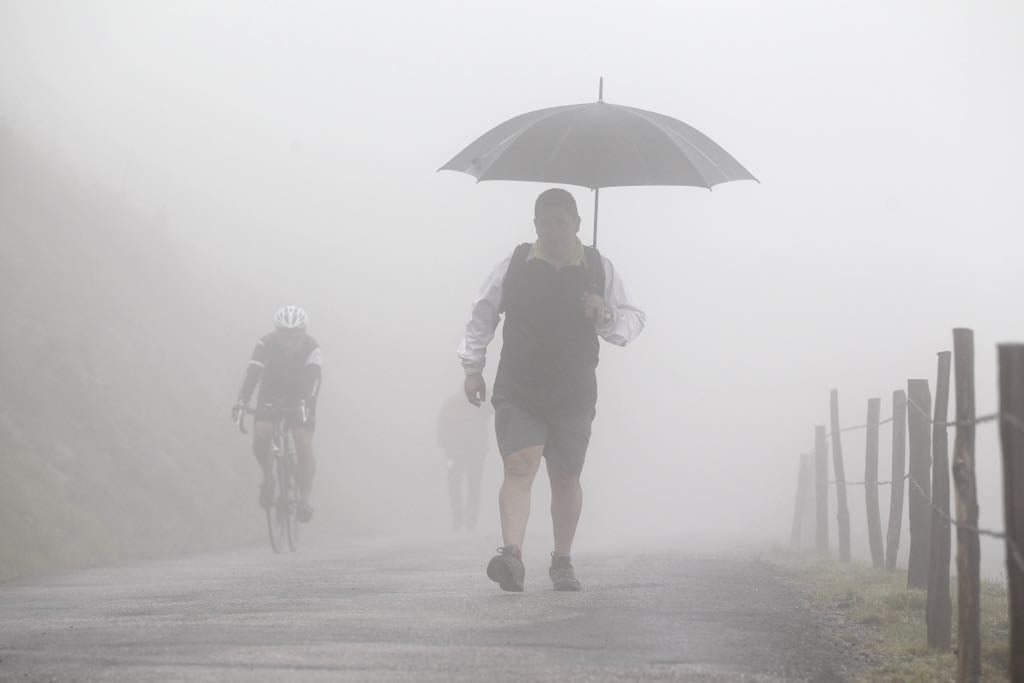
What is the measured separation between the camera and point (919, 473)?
9.57m

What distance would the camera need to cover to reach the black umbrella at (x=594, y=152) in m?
9.21

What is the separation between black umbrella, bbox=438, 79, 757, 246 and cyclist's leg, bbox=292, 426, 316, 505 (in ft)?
19.6

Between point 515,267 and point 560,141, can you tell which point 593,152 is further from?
point 515,267

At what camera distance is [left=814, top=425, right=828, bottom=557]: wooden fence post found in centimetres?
1834

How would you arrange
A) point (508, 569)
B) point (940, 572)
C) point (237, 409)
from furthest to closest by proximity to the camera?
point (237, 409), point (508, 569), point (940, 572)

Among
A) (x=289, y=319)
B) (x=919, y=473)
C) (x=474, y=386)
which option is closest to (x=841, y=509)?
(x=289, y=319)

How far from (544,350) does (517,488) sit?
2.67ft

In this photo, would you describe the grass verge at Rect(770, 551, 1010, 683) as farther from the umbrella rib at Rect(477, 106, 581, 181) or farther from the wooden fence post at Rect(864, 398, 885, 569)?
the umbrella rib at Rect(477, 106, 581, 181)

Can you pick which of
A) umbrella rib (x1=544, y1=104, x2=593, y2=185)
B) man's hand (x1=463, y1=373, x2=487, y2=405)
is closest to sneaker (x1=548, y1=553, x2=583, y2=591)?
man's hand (x1=463, y1=373, x2=487, y2=405)

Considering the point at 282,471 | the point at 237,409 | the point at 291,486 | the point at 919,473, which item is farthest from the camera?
the point at 291,486

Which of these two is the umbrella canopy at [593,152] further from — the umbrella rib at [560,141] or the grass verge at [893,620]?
the grass verge at [893,620]

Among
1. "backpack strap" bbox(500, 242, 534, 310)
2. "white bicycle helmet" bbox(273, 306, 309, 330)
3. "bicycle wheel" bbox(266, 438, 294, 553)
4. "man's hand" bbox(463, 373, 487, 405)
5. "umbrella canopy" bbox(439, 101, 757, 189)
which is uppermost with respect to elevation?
"umbrella canopy" bbox(439, 101, 757, 189)

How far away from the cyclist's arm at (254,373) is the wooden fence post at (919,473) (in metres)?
6.88

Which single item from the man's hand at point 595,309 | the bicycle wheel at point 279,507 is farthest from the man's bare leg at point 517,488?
the bicycle wheel at point 279,507
